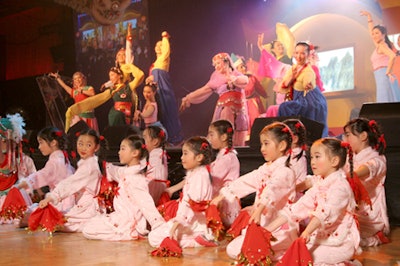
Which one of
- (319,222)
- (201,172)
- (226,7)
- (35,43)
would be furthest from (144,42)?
(319,222)

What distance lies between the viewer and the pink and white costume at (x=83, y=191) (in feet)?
15.7

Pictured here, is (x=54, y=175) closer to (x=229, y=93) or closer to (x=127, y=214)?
(x=127, y=214)

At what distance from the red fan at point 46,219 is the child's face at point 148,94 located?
4837mm

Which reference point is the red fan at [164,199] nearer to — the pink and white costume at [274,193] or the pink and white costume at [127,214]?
the pink and white costume at [127,214]

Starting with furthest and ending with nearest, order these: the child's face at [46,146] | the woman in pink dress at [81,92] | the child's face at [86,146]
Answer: the woman in pink dress at [81,92]
the child's face at [46,146]
the child's face at [86,146]

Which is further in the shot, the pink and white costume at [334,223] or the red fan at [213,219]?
the red fan at [213,219]

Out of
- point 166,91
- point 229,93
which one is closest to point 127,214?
point 229,93

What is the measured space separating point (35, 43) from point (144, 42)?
113 inches

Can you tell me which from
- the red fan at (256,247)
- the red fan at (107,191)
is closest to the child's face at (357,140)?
the red fan at (256,247)

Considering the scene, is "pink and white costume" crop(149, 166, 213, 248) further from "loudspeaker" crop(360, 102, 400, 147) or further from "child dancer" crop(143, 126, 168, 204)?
"loudspeaker" crop(360, 102, 400, 147)

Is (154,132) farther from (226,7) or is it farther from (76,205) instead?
(226,7)

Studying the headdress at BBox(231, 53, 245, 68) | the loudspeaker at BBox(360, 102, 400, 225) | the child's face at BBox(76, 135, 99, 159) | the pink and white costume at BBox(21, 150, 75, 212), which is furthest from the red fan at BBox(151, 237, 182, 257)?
the headdress at BBox(231, 53, 245, 68)

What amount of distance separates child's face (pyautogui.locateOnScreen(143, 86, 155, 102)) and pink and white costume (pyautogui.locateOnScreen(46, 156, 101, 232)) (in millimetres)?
4431

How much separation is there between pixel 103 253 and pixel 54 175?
1789mm
